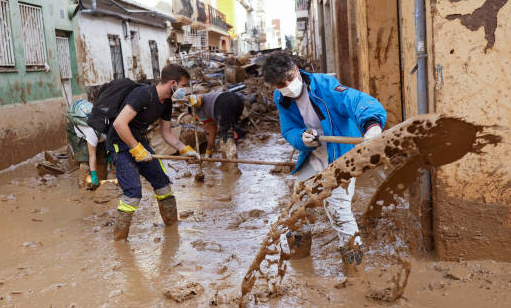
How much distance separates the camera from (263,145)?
10320mm

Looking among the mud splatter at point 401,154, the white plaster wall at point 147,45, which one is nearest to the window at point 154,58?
the white plaster wall at point 147,45

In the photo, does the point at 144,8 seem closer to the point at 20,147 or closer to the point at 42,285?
the point at 20,147

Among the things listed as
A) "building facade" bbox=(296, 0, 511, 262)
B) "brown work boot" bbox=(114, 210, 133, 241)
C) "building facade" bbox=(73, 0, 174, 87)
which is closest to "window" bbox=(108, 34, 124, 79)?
"building facade" bbox=(73, 0, 174, 87)

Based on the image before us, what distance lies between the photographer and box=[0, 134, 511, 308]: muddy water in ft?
10.7

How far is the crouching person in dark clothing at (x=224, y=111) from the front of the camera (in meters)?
7.98

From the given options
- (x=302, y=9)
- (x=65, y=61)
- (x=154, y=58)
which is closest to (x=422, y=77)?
(x=65, y=61)

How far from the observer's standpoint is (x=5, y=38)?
30.6 ft

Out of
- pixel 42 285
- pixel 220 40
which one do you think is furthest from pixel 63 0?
pixel 220 40

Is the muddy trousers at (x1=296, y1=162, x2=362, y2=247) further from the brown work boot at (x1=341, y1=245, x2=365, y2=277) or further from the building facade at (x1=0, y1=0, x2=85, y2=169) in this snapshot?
the building facade at (x1=0, y1=0, x2=85, y2=169)

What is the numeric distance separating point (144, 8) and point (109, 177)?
12.2 m

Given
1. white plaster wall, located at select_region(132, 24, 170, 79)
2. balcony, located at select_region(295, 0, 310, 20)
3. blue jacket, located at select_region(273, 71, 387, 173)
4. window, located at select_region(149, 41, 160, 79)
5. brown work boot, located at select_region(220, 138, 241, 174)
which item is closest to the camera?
blue jacket, located at select_region(273, 71, 387, 173)

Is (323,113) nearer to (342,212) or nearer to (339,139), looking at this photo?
(339,139)

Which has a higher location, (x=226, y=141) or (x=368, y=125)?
(x=368, y=125)

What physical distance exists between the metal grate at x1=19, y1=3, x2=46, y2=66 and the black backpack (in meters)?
6.48
